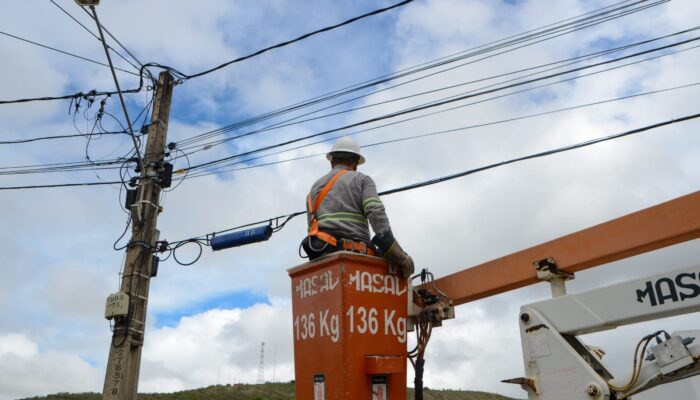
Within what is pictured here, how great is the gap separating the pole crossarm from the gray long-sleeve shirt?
2.38ft

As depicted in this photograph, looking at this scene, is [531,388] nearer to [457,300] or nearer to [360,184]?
[457,300]

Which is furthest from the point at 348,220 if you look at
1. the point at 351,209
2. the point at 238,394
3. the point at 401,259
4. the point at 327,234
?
the point at 238,394

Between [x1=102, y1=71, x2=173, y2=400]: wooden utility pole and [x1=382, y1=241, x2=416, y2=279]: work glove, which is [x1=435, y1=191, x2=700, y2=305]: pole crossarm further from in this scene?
[x1=102, y1=71, x2=173, y2=400]: wooden utility pole

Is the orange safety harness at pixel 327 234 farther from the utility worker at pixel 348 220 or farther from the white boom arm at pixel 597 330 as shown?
the white boom arm at pixel 597 330

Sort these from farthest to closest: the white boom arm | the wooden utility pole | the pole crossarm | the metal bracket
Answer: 1. the wooden utility pole
2. the metal bracket
3. the pole crossarm
4. the white boom arm

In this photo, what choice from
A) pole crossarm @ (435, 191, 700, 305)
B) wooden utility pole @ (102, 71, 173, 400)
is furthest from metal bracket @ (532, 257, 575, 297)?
wooden utility pole @ (102, 71, 173, 400)

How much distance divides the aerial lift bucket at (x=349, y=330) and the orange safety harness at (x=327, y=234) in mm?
→ 163

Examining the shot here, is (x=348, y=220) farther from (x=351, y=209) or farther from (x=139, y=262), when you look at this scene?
(x=139, y=262)

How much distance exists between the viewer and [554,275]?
11.6 feet

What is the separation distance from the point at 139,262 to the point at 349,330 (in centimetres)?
591

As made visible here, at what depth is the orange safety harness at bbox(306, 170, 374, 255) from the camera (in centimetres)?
406

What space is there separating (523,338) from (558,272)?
0.44 m

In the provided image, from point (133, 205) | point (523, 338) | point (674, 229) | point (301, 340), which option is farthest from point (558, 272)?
point (133, 205)

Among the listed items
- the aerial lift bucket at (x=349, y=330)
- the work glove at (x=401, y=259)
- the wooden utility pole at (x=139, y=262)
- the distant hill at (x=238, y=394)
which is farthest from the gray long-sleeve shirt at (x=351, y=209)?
the distant hill at (x=238, y=394)
